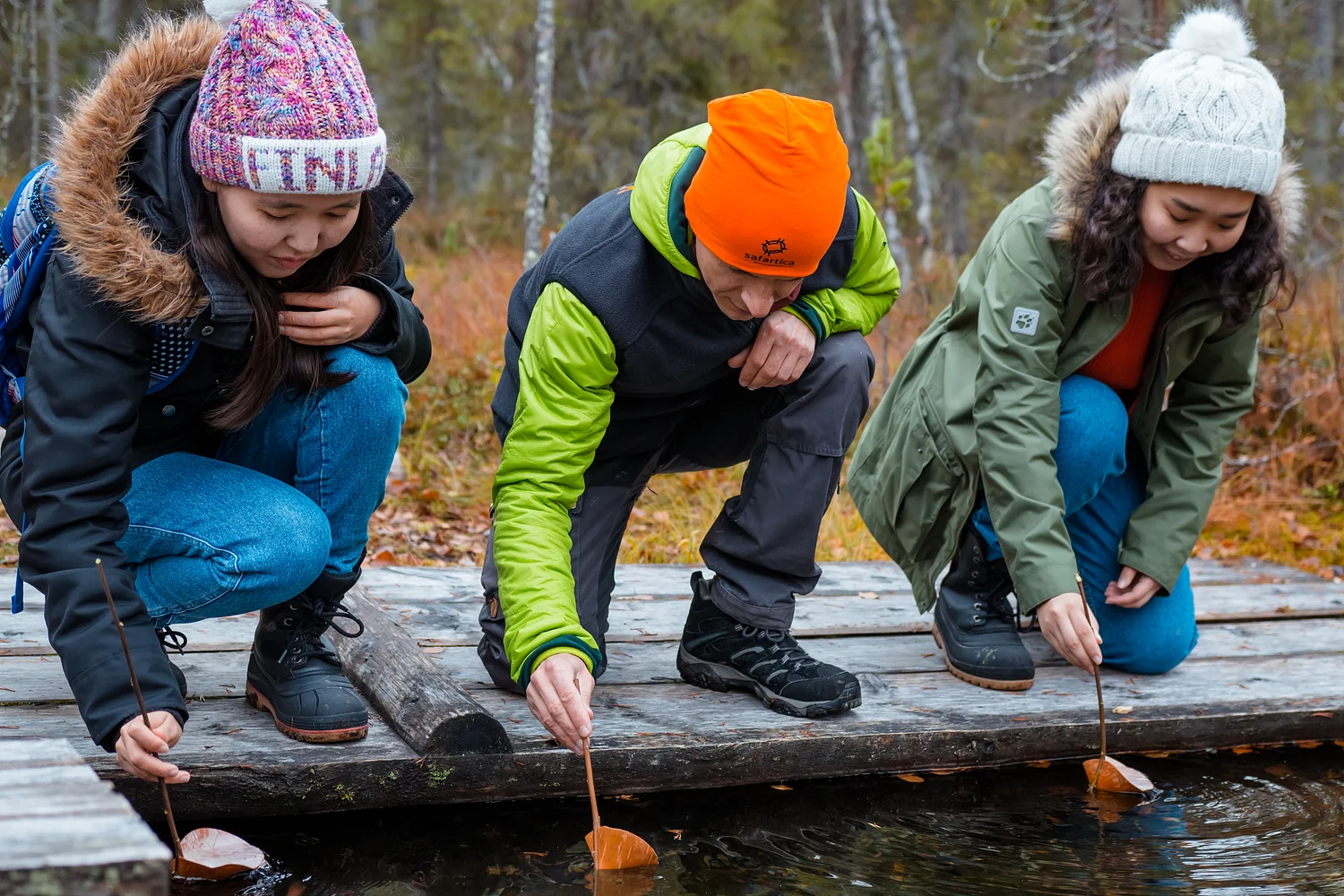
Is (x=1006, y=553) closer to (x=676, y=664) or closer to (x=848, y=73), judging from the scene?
(x=676, y=664)

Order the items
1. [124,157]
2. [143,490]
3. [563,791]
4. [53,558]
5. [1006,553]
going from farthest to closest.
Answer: [1006,553] → [563,791] → [143,490] → [124,157] → [53,558]

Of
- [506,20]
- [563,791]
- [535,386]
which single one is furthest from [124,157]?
[506,20]

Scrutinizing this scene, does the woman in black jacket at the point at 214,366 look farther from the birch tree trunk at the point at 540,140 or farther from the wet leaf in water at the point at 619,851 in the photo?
the birch tree trunk at the point at 540,140

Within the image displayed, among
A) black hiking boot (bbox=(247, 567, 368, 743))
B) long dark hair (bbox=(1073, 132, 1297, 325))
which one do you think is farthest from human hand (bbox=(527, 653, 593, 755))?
long dark hair (bbox=(1073, 132, 1297, 325))

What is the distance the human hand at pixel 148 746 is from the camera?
177 cm

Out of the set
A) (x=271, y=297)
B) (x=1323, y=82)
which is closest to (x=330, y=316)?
(x=271, y=297)

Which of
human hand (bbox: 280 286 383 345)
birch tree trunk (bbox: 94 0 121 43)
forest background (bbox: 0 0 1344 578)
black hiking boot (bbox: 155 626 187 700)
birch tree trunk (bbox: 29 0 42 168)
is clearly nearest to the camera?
human hand (bbox: 280 286 383 345)

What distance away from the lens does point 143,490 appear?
2264 millimetres

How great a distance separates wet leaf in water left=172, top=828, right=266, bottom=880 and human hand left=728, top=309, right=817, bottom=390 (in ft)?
4.37

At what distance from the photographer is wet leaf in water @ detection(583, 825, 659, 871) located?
2.14 metres

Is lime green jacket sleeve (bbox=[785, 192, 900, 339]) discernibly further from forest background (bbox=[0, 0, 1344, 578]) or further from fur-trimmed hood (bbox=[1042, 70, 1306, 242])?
forest background (bbox=[0, 0, 1344, 578])

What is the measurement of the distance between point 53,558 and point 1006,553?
1.88 metres

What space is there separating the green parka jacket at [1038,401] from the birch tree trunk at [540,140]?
4004 millimetres

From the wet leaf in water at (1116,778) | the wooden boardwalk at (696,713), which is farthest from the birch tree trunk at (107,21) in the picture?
the wet leaf in water at (1116,778)
